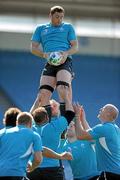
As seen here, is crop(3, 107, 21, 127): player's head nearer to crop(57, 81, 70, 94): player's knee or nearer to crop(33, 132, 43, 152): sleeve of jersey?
crop(33, 132, 43, 152): sleeve of jersey

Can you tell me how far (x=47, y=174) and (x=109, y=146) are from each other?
0.83 meters

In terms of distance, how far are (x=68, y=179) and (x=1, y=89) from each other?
36.0ft

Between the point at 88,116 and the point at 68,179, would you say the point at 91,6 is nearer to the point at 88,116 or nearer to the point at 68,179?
the point at 88,116

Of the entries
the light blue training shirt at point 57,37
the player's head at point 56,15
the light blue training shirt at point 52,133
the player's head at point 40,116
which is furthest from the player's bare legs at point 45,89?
the player's head at point 40,116

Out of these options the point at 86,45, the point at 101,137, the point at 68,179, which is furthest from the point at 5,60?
the point at 101,137

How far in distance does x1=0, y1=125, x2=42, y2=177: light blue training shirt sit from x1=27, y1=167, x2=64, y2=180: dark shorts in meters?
0.74

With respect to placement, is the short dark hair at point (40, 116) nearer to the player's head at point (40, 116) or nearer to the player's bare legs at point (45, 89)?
the player's head at point (40, 116)

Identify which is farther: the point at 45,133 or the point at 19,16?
the point at 19,16

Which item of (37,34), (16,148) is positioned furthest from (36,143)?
(37,34)

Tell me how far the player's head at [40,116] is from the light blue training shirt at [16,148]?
0.60m

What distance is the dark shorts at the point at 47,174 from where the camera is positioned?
25.1ft

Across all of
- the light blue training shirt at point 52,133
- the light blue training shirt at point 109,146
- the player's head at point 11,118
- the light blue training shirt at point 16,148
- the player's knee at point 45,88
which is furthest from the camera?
the player's knee at point 45,88

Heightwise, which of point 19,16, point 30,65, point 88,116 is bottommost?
point 88,116

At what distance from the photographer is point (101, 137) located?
8.06m
